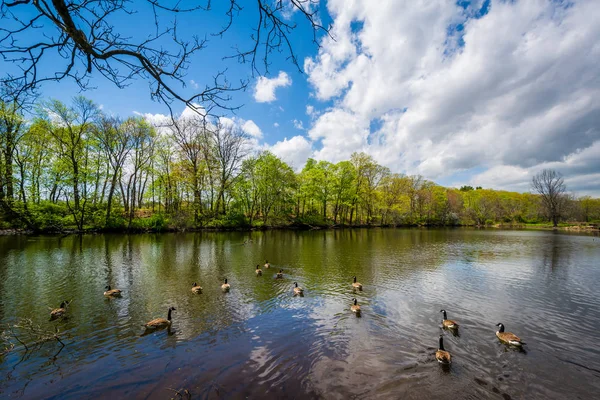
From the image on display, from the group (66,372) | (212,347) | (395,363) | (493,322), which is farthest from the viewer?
(493,322)

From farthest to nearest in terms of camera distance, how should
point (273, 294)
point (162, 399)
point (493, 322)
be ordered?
point (273, 294), point (493, 322), point (162, 399)

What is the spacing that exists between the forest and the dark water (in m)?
8.79

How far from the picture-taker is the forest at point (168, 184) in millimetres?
33500

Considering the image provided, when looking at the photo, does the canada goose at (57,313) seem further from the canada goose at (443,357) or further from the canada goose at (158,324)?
the canada goose at (443,357)

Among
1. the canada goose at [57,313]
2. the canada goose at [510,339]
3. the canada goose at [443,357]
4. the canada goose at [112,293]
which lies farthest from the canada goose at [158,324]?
the canada goose at [510,339]

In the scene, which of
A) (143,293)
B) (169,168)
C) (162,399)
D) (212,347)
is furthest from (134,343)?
(169,168)

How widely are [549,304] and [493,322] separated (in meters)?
4.49

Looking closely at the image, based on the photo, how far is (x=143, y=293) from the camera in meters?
11.5

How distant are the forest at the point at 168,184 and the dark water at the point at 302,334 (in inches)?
346

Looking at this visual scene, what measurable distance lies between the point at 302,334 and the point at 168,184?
1930 inches

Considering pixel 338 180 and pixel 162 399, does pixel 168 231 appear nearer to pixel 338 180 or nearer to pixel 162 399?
pixel 338 180

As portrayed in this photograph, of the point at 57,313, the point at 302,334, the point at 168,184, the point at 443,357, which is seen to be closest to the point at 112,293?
the point at 57,313

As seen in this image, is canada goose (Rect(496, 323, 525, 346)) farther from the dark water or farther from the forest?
the forest

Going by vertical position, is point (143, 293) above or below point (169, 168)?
below
